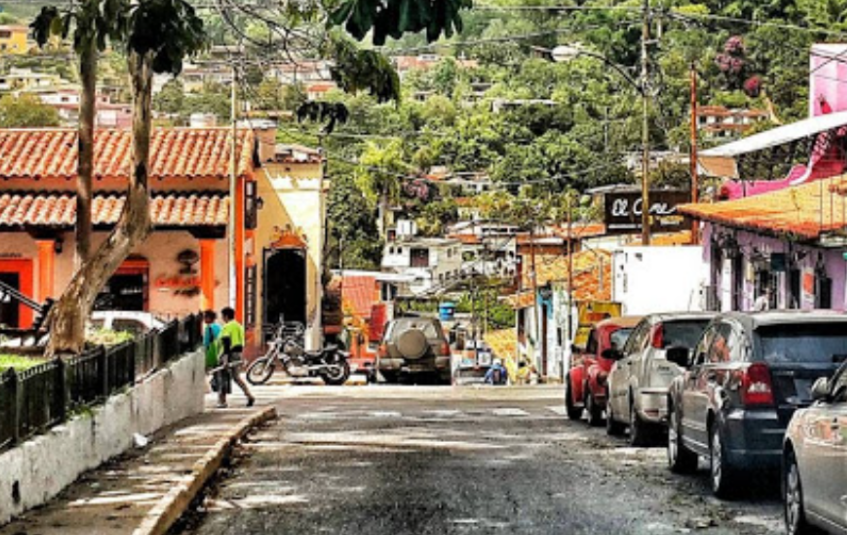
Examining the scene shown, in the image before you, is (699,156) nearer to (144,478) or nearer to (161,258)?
(161,258)

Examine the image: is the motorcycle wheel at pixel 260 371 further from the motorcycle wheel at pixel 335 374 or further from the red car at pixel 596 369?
the red car at pixel 596 369

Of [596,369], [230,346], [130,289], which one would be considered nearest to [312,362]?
[130,289]

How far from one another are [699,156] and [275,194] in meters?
15.2

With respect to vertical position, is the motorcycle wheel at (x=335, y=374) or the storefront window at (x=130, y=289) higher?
the storefront window at (x=130, y=289)

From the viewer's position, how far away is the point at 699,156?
132 ft

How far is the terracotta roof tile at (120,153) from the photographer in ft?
142

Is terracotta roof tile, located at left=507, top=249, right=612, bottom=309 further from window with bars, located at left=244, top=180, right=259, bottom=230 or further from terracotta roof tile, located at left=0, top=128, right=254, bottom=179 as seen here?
terracotta roof tile, located at left=0, top=128, right=254, bottom=179

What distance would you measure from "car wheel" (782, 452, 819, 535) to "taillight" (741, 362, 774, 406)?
195cm

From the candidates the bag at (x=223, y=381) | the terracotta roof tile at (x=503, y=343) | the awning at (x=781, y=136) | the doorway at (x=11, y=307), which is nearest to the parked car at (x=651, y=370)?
the bag at (x=223, y=381)

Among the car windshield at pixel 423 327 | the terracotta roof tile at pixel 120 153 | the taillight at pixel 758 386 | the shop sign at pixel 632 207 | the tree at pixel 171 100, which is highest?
the tree at pixel 171 100

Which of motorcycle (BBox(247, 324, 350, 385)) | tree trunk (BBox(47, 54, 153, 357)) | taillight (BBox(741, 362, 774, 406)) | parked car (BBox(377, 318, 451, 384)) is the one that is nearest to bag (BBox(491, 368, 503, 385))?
parked car (BBox(377, 318, 451, 384))

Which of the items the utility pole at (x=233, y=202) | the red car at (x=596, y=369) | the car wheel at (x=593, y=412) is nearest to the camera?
the red car at (x=596, y=369)

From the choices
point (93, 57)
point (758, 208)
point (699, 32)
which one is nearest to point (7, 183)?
point (758, 208)

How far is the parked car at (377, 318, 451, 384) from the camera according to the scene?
42309 millimetres
